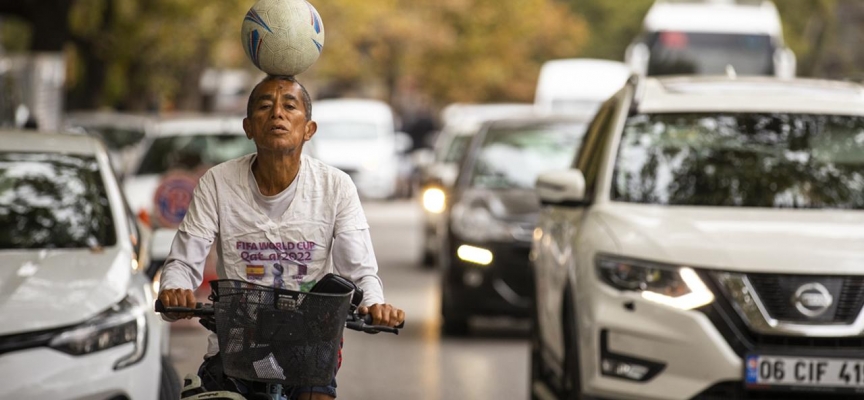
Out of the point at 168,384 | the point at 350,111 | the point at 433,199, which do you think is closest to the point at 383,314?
the point at 168,384

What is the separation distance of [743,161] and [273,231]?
3875 millimetres

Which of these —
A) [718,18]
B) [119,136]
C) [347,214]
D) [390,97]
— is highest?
[347,214]

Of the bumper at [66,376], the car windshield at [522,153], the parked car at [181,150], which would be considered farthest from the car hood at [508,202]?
the bumper at [66,376]

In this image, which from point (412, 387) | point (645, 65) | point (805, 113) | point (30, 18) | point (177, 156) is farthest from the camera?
point (30, 18)

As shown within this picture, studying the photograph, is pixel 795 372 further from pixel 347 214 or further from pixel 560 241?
pixel 347 214

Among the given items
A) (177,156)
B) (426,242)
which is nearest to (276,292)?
(177,156)

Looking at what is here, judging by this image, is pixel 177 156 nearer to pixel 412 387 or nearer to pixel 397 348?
pixel 397 348

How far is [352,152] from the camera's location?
37812 millimetres

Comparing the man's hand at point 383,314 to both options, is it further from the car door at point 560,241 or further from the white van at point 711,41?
the white van at point 711,41

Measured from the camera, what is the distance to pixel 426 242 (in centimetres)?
2088

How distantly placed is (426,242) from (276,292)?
16.4 m

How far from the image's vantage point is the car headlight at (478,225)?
13609 mm

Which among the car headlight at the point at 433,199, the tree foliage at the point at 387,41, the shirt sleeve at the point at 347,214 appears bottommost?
the tree foliage at the point at 387,41

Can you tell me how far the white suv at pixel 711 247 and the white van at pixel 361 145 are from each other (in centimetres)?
2839
